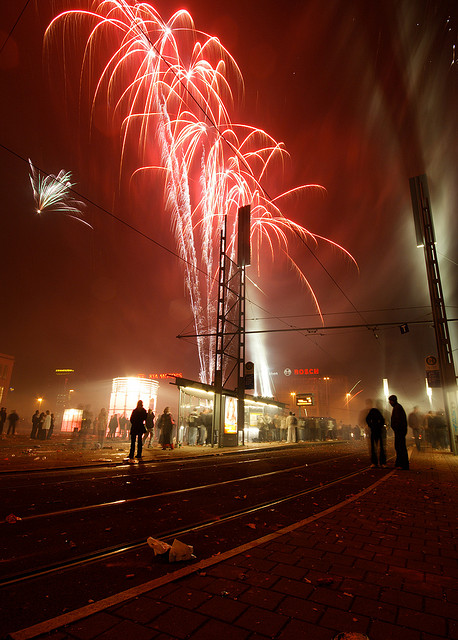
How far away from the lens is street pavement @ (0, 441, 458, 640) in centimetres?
210

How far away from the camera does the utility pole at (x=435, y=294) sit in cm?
1724

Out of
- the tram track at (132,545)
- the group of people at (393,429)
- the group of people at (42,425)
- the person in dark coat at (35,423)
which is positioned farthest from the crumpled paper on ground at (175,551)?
the person in dark coat at (35,423)

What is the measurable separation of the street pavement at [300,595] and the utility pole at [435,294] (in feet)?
50.2

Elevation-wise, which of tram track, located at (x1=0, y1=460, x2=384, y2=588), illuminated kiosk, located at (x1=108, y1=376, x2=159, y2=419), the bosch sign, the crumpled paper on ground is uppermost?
the bosch sign

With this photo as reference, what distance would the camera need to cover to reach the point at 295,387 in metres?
108

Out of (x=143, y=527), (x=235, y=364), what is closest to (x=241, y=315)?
(x=235, y=364)

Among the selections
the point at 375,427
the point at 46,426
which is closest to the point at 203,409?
the point at 46,426

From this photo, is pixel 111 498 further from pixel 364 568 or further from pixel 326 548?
pixel 364 568

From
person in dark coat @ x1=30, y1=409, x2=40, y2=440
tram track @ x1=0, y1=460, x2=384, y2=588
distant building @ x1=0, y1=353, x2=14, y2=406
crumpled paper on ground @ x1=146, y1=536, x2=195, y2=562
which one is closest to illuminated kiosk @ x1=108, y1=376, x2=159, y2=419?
person in dark coat @ x1=30, y1=409, x2=40, y2=440

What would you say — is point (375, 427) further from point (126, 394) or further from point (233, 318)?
point (126, 394)

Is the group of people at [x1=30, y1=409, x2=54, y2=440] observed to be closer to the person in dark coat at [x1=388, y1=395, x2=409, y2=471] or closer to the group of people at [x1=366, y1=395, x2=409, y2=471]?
the group of people at [x1=366, y1=395, x2=409, y2=471]

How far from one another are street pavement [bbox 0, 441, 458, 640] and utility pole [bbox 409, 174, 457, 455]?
1530cm

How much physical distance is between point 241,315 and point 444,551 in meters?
21.9

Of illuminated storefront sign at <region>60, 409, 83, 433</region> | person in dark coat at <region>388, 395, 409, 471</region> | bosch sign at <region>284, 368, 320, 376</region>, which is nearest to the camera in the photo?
person in dark coat at <region>388, 395, 409, 471</region>
